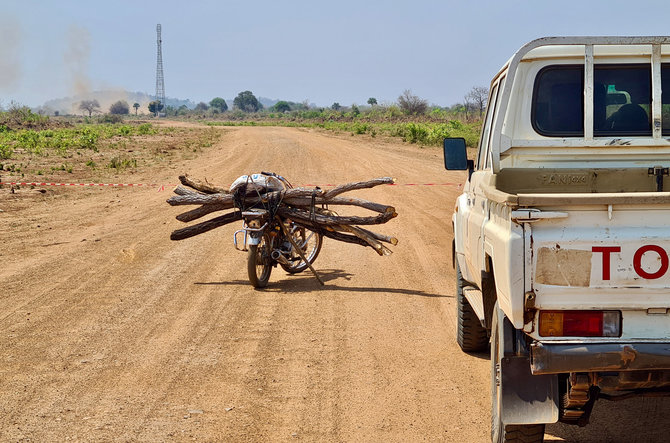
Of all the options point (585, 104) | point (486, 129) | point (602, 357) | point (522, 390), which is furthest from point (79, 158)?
point (602, 357)

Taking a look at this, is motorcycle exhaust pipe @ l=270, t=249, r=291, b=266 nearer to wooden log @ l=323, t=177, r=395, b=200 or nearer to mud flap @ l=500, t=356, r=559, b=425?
wooden log @ l=323, t=177, r=395, b=200

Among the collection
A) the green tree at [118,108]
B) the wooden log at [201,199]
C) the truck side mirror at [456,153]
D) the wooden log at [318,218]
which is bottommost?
the wooden log at [318,218]

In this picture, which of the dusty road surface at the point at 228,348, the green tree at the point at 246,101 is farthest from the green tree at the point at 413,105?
the green tree at the point at 246,101

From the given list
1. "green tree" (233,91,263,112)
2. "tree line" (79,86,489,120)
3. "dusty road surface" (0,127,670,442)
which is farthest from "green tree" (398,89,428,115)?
"green tree" (233,91,263,112)

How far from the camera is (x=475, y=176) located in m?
5.91

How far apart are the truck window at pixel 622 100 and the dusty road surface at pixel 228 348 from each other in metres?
1.92

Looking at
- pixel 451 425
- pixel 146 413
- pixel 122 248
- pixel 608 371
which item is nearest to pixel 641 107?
pixel 608 371

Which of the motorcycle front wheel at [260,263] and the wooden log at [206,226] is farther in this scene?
the wooden log at [206,226]

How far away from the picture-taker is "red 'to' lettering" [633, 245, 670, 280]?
3.64 meters

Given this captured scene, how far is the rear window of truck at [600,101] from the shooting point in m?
4.99

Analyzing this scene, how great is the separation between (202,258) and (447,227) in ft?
14.9

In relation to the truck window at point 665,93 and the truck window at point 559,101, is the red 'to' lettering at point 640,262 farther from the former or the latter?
the truck window at point 665,93

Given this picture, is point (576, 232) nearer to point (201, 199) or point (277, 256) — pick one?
point (277, 256)

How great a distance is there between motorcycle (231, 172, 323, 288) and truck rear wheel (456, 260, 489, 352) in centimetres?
295
